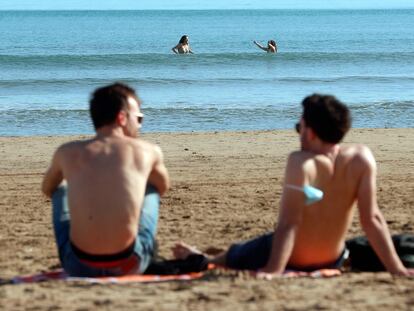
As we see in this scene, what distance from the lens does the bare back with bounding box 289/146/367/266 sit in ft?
16.3

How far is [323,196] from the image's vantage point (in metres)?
4.98

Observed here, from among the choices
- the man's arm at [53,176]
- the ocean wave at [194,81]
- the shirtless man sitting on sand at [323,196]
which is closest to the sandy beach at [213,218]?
the shirtless man sitting on sand at [323,196]

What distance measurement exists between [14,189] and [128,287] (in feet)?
15.9

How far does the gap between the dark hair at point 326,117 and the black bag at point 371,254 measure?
0.80 metres

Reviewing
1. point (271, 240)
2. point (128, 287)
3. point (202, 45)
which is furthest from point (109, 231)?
point (202, 45)

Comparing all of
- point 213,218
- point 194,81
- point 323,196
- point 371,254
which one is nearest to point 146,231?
point 323,196

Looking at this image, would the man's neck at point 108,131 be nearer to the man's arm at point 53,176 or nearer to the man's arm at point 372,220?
the man's arm at point 53,176

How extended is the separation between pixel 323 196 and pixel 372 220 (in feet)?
0.93

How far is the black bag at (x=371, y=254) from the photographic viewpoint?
5.43 meters

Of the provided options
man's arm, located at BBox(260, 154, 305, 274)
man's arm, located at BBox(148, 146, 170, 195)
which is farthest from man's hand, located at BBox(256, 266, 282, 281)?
man's arm, located at BBox(148, 146, 170, 195)

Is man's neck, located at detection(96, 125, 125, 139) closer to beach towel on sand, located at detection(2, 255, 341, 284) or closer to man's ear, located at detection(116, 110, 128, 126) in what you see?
man's ear, located at detection(116, 110, 128, 126)

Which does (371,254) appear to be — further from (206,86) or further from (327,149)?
(206,86)

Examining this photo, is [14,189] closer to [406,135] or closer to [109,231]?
[109,231]

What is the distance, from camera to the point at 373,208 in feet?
16.5
